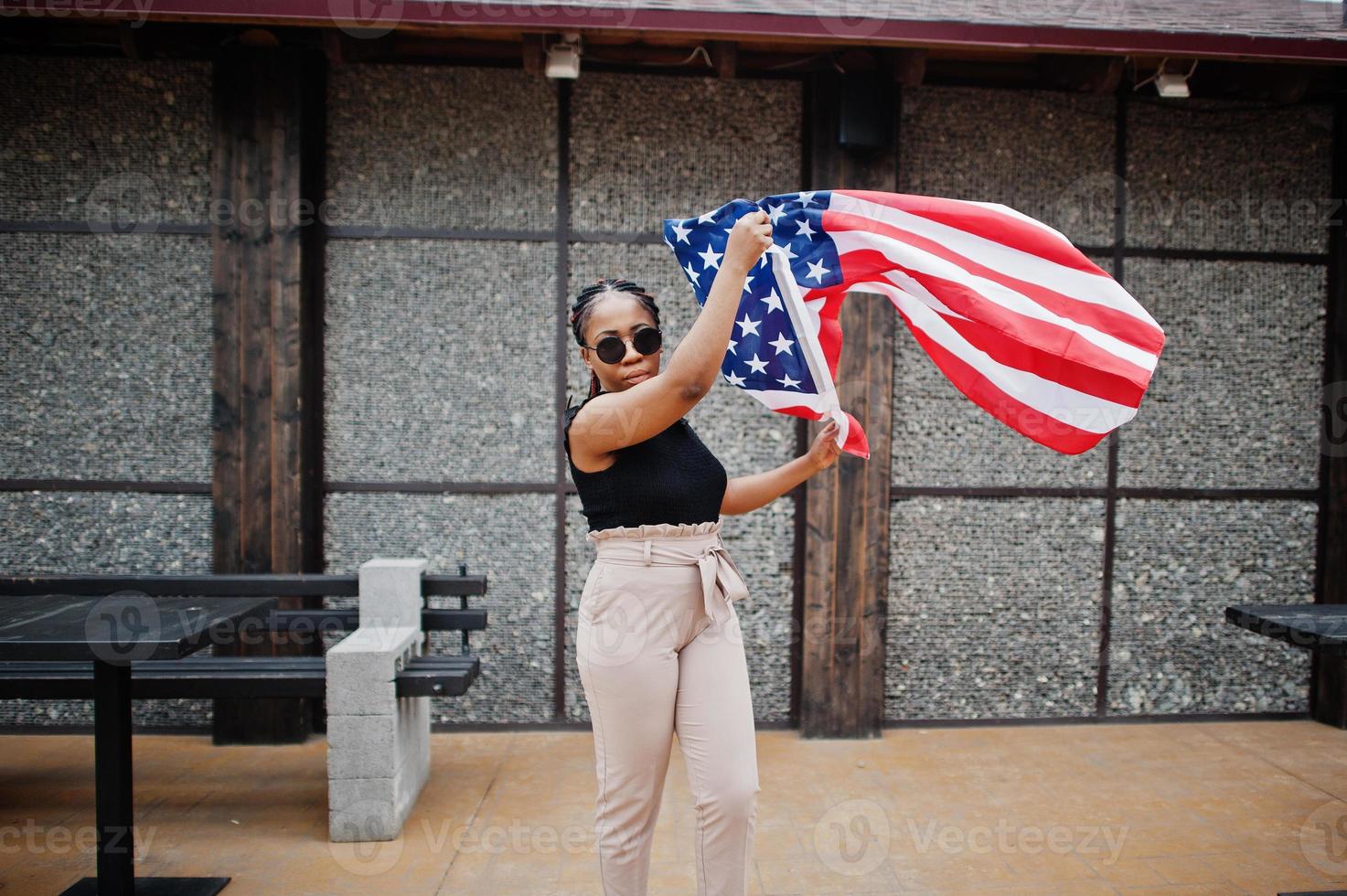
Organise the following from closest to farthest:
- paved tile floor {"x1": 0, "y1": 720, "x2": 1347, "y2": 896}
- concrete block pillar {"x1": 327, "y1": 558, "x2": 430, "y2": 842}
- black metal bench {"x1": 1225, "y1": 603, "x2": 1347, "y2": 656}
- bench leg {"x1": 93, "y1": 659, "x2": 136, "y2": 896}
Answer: bench leg {"x1": 93, "y1": 659, "x2": 136, "y2": 896}, black metal bench {"x1": 1225, "y1": 603, "x2": 1347, "y2": 656}, paved tile floor {"x1": 0, "y1": 720, "x2": 1347, "y2": 896}, concrete block pillar {"x1": 327, "y1": 558, "x2": 430, "y2": 842}

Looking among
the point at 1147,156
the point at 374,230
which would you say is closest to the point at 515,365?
the point at 374,230

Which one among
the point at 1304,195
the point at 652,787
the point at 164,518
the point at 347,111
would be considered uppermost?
Result: the point at 347,111

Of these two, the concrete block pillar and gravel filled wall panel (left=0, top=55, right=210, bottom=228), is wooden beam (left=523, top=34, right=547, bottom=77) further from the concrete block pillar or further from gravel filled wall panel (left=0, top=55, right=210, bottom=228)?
the concrete block pillar

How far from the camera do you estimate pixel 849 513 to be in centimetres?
471

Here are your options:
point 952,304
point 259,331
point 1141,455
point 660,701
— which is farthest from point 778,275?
point 1141,455

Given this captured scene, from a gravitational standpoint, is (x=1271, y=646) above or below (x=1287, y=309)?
below

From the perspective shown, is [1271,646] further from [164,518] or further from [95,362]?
[95,362]

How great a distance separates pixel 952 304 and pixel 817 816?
231 cm

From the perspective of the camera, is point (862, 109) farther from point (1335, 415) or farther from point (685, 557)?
point (1335, 415)

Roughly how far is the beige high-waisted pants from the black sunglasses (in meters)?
0.45

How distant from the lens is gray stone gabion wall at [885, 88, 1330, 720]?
16.1 ft

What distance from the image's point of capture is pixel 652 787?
7.50ft

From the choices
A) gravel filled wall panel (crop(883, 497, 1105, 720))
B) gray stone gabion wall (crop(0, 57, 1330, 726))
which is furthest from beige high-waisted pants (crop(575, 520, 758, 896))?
gravel filled wall panel (crop(883, 497, 1105, 720))

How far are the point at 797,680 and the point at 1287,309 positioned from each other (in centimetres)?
353
